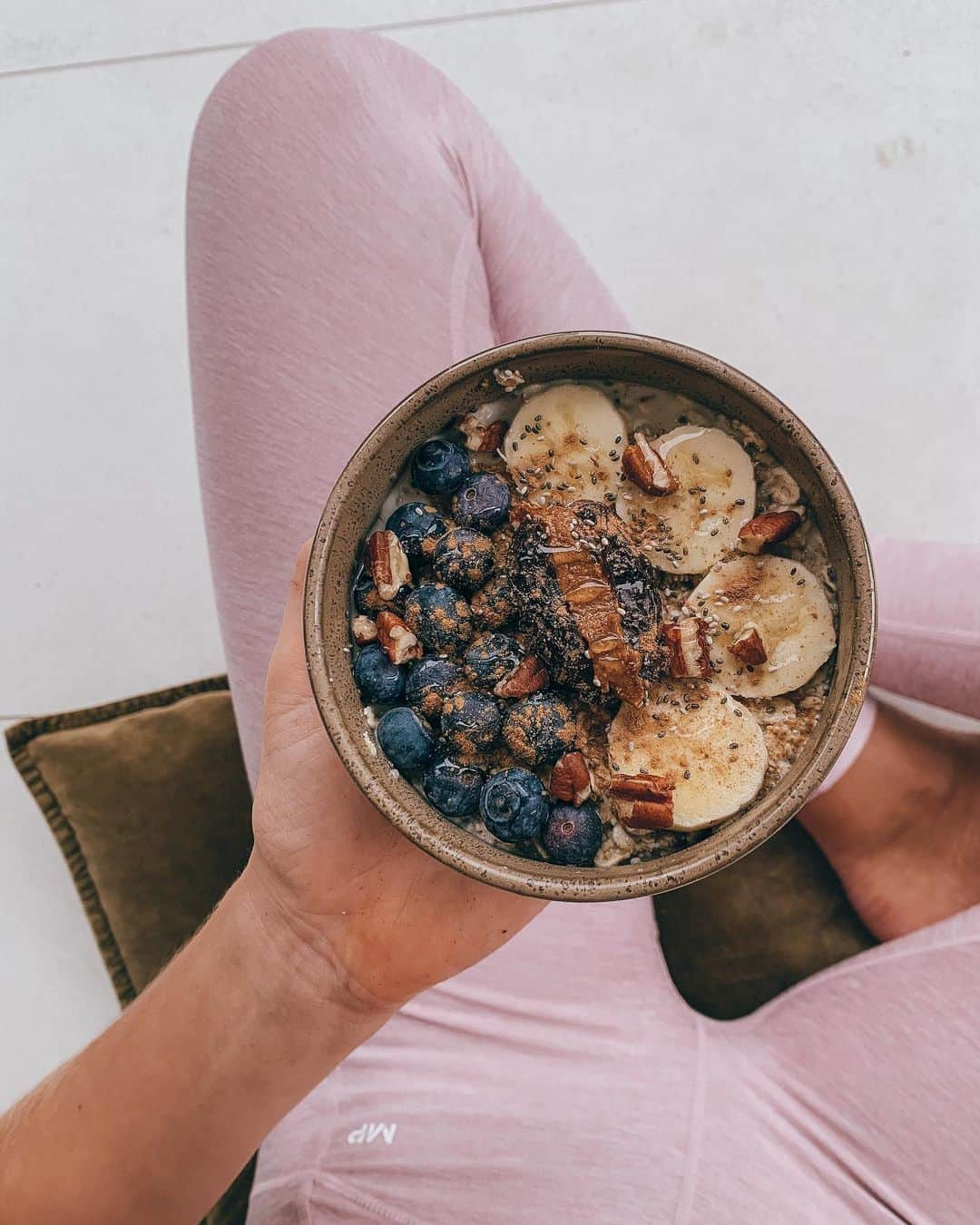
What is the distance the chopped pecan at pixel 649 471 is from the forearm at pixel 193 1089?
0.44 meters

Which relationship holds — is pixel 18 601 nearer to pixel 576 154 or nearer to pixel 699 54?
pixel 576 154

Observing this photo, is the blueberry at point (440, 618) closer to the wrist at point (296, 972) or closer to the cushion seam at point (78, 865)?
the wrist at point (296, 972)

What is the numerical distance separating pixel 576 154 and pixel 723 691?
101cm

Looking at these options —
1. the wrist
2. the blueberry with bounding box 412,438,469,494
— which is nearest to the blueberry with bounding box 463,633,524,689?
the blueberry with bounding box 412,438,469,494

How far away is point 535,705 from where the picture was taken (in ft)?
1.74

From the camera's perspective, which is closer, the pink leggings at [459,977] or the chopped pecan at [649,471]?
the chopped pecan at [649,471]

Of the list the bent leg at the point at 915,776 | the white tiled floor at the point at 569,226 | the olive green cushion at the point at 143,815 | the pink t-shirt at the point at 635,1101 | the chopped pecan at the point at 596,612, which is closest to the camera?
the chopped pecan at the point at 596,612

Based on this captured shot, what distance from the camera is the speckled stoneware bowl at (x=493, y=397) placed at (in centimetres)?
51

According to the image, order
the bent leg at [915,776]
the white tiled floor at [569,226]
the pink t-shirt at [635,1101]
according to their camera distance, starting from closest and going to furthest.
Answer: the pink t-shirt at [635,1101]
the bent leg at [915,776]
the white tiled floor at [569,226]

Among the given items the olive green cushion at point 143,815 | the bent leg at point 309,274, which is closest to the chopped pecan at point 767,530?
the bent leg at point 309,274

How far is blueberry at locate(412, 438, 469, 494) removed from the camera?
22.8 inches

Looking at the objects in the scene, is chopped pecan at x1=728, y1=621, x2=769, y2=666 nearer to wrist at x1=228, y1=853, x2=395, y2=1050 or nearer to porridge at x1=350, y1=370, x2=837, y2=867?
porridge at x1=350, y1=370, x2=837, y2=867

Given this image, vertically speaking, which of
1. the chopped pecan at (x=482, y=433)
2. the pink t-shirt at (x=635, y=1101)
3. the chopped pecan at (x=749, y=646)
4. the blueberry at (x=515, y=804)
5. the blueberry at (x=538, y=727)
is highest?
the chopped pecan at (x=482, y=433)

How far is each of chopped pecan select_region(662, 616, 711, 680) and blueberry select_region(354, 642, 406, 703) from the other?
16cm
